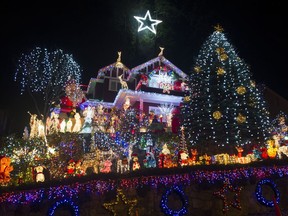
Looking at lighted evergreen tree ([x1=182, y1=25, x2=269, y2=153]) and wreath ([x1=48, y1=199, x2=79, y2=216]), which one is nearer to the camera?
wreath ([x1=48, y1=199, x2=79, y2=216])

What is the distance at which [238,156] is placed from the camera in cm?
1633

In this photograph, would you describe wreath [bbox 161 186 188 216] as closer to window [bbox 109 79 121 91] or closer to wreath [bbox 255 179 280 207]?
wreath [bbox 255 179 280 207]

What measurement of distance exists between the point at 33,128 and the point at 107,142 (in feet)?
27.0

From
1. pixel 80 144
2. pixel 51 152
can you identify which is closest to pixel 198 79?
pixel 80 144

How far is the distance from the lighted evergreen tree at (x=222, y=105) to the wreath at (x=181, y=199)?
545cm

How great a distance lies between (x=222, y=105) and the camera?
18.7 m

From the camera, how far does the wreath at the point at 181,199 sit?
12398 mm

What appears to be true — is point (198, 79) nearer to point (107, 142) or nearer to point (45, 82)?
point (107, 142)

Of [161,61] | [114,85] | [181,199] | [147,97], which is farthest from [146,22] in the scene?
[181,199]

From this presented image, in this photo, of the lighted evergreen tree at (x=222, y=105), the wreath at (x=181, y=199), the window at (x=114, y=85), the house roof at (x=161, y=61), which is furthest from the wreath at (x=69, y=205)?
the window at (x=114, y=85)

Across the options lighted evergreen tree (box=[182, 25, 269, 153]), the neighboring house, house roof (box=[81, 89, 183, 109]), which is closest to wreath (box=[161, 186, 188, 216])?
lighted evergreen tree (box=[182, 25, 269, 153])

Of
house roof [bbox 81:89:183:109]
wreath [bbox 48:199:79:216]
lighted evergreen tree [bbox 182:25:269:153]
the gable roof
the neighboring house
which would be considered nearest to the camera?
wreath [bbox 48:199:79:216]

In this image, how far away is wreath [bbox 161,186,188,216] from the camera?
1240cm

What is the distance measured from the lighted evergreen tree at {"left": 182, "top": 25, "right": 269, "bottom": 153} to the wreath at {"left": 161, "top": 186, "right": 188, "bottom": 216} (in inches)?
214
